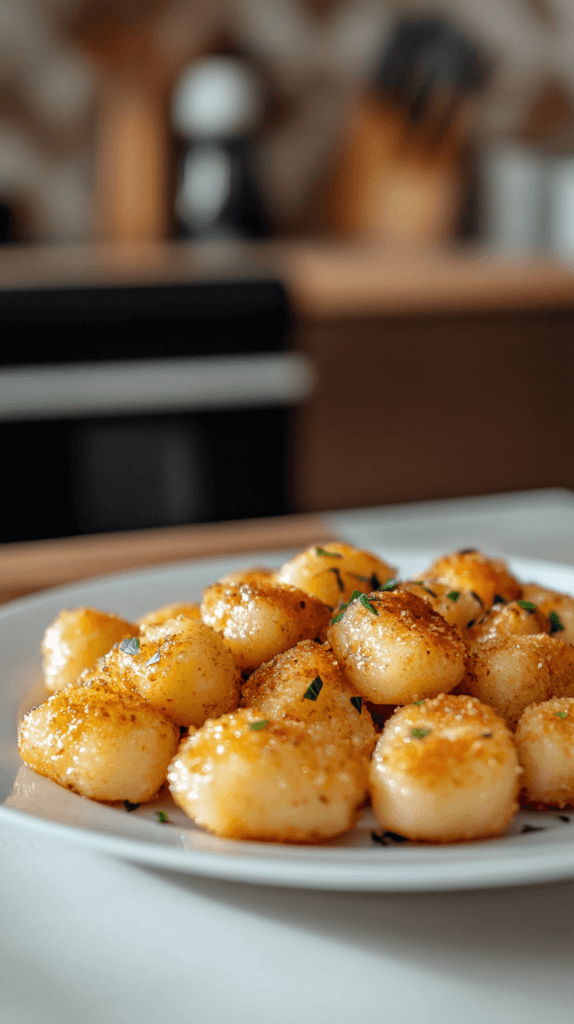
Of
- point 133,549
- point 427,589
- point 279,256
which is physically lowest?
point 133,549

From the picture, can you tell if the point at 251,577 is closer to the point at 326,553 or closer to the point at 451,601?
the point at 326,553

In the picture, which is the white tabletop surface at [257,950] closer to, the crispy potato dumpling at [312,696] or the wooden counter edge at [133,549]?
the crispy potato dumpling at [312,696]

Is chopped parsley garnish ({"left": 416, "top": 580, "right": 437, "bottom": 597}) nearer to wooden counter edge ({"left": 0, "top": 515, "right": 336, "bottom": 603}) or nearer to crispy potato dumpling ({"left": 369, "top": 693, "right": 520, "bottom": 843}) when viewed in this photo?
crispy potato dumpling ({"left": 369, "top": 693, "right": 520, "bottom": 843})

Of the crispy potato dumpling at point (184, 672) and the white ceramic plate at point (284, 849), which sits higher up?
the crispy potato dumpling at point (184, 672)

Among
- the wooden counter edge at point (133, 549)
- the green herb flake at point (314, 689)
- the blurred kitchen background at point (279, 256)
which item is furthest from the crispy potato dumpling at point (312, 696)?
the blurred kitchen background at point (279, 256)

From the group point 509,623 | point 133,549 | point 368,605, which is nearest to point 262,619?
point 368,605

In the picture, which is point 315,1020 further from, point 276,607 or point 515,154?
point 515,154
